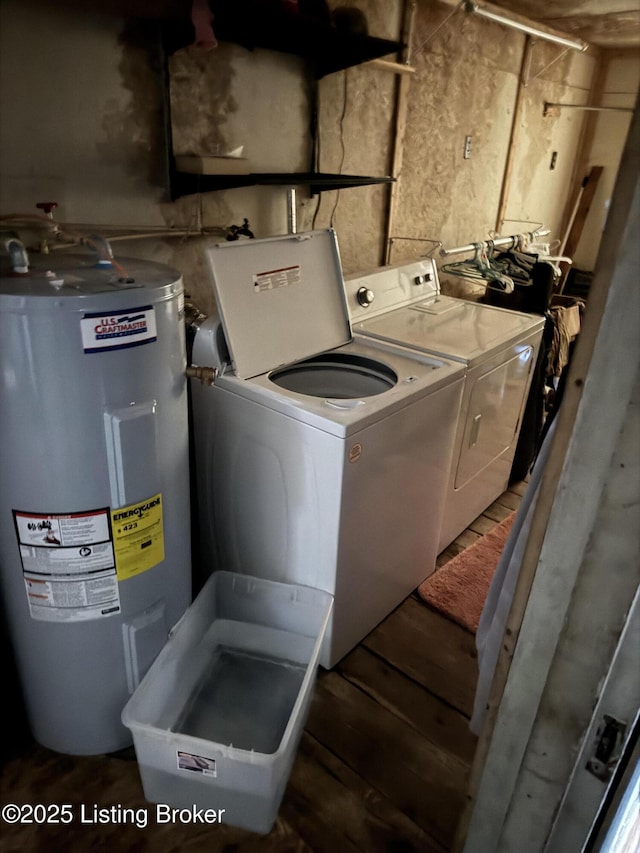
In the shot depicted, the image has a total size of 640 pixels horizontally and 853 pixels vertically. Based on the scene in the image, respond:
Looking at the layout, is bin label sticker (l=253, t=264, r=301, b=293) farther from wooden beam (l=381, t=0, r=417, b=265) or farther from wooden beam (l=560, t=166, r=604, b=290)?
wooden beam (l=560, t=166, r=604, b=290)

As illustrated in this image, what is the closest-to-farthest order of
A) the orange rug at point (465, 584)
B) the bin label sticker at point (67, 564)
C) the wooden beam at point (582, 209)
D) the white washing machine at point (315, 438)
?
the bin label sticker at point (67, 564), the white washing machine at point (315, 438), the orange rug at point (465, 584), the wooden beam at point (582, 209)

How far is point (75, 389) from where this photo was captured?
1197 mm

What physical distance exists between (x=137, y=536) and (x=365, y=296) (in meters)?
1.41

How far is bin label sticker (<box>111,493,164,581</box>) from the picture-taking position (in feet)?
4.47

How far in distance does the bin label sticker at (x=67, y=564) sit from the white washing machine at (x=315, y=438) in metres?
0.54

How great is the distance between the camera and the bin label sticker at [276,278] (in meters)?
1.88

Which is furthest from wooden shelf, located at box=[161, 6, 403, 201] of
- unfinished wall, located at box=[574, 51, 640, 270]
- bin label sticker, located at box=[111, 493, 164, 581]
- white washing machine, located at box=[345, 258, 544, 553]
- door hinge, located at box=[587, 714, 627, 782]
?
unfinished wall, located at box=[574, 51, 640, 270]

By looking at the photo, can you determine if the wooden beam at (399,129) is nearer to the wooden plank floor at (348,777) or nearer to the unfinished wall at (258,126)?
the unfinished wall at (258,126)

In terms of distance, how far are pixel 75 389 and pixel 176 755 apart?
87 cm

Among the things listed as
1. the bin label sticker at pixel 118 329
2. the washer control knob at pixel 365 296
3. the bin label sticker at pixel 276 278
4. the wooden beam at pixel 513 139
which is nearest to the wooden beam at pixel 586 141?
the wooden beam at pixel 513 139

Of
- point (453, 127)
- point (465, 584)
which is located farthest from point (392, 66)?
point (465, 584)

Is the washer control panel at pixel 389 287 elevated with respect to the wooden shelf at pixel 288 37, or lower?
lower

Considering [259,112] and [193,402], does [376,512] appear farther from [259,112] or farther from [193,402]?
[259,112]

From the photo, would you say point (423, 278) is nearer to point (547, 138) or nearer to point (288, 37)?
point (288, 37)
